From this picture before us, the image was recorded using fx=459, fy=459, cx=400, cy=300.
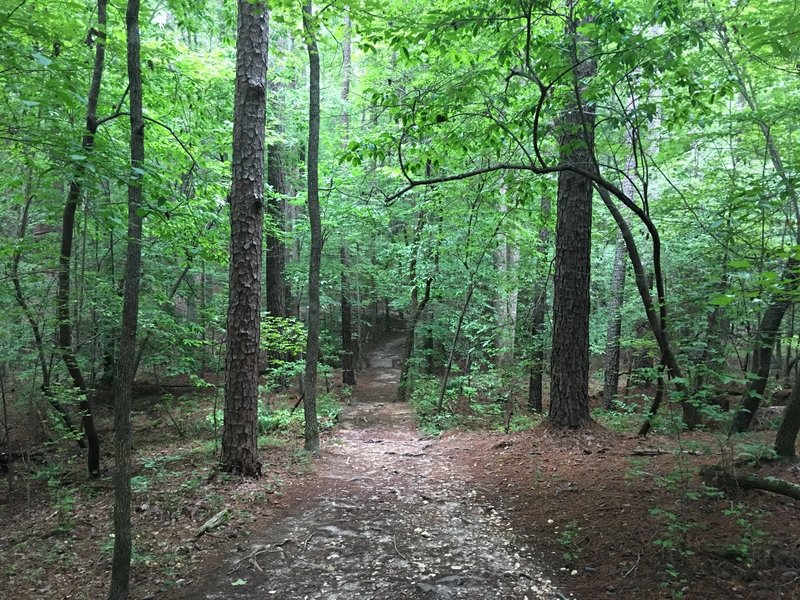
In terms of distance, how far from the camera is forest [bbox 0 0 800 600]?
3.98 metres

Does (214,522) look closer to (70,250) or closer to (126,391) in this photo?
(126,391)

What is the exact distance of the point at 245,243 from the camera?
6.53m

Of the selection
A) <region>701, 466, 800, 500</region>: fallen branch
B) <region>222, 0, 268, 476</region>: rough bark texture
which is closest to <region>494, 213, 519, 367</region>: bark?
<region>701, 466, 800, 500</region>: fallen branch

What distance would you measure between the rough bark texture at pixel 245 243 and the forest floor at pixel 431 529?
768 mm

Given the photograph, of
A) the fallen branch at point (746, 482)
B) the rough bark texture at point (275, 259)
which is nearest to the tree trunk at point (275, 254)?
the rough bark texture at point (275, 259)

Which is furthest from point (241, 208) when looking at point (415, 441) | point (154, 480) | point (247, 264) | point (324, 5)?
point (415, 441)

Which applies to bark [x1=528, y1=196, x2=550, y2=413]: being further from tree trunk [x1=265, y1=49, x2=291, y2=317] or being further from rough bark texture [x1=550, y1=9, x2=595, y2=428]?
tree trunk [x1=265, y1=49, x2=291, y2=317]

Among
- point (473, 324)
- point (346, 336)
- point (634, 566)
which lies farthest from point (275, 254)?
point (634, 566)

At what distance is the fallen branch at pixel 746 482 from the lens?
4.12m

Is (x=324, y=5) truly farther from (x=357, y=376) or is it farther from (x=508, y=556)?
(x=357, y=376)

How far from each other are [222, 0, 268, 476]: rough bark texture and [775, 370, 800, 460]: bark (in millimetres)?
6381

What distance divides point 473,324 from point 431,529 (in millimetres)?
6691

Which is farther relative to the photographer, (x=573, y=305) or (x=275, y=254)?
(x=275, y=254)

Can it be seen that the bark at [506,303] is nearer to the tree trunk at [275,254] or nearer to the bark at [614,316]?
the bark at [614,316]
